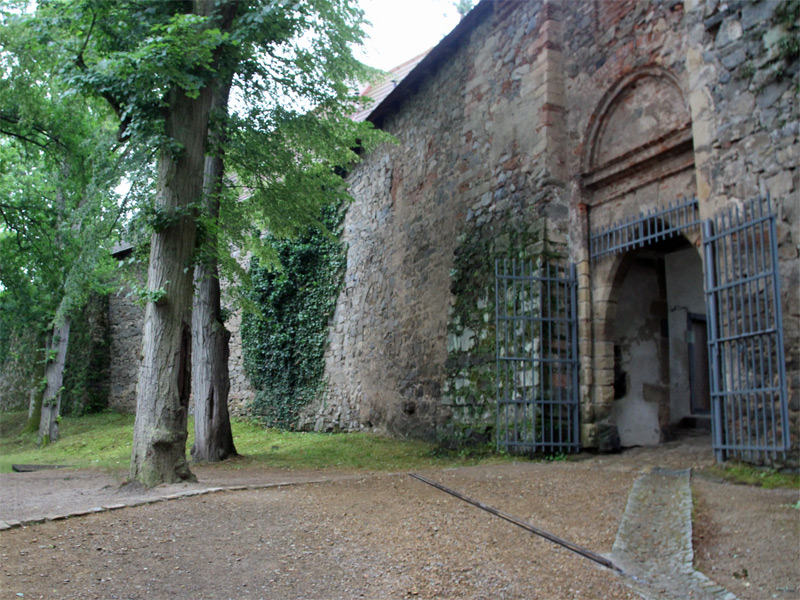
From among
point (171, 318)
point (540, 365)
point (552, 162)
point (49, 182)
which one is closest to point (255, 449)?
point (171, 318)

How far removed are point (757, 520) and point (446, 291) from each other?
588 centimetres

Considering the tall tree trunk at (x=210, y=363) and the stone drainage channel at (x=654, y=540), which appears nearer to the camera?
the stone drainage channel at (x=654, y=540)

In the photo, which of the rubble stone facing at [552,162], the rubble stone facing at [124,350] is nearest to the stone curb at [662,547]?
the rubble stone facing at [552,162]

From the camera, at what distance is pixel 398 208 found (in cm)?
1095

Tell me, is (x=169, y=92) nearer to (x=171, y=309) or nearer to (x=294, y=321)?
(x=171, y=309)

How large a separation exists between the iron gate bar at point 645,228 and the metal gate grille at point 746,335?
1.79ft

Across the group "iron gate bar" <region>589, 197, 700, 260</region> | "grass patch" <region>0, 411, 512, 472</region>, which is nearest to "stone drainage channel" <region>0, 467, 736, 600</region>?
"iron gate bar" <region>589, 197, 700, 260</region>

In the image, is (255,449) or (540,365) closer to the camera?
(540,365)

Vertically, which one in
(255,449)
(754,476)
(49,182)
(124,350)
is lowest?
(255,449)

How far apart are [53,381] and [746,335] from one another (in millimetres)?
11609

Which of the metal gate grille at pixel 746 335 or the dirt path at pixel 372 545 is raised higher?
the metal gate grille at pixel 746 335

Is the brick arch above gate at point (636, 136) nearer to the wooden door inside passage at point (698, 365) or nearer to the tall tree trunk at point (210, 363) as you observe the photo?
the wooden door inside passage at point (698, 365)

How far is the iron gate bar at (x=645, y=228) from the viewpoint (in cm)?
594

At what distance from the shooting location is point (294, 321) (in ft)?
43.4
